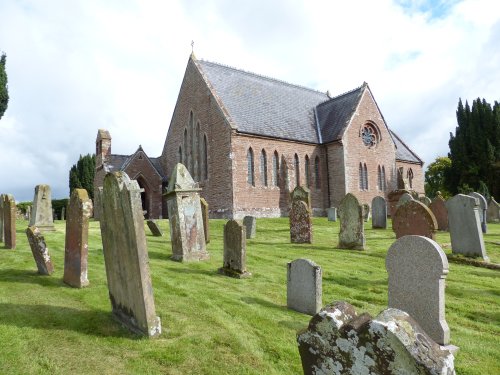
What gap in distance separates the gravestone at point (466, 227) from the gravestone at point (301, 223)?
4842 millimetres

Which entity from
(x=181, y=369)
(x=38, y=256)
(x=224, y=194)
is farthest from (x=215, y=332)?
(x=224, y=194)

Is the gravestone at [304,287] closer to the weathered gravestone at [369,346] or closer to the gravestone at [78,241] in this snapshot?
the gravestone at [78,241]

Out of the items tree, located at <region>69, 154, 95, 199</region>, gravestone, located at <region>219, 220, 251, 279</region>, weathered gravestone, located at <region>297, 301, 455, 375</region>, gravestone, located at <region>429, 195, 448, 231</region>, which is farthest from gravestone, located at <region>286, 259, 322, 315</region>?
tree, located at <region>69, 154, 95, 199</region>

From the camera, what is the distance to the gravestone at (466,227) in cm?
1055

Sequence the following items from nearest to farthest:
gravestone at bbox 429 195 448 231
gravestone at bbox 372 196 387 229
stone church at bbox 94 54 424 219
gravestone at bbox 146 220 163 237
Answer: gravestone at bbox 146 220 163 237 → gravestone at bbox 429 195 448 231 → gravestone at bbox 372 196 387 229 → stone church at bbox 94 54 424 219

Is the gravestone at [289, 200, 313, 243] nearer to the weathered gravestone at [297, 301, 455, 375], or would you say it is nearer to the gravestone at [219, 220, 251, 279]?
the gravestone at [219, 220, 251, 279]

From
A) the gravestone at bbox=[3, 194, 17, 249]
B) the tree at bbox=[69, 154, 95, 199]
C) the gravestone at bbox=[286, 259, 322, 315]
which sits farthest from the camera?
the tree at bbox=[69, 154, 95, 199]

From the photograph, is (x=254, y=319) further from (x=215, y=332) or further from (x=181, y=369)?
(x=181, y=369)

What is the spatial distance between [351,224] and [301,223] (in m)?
2.08

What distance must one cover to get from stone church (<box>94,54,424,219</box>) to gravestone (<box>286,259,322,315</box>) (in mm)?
18064

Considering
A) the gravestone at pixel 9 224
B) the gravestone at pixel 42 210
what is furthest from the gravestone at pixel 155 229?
the gravestone at pixel 9 224

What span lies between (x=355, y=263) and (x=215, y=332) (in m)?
6.29

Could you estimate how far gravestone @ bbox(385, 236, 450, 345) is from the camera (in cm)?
518

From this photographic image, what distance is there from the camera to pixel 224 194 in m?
25.4
